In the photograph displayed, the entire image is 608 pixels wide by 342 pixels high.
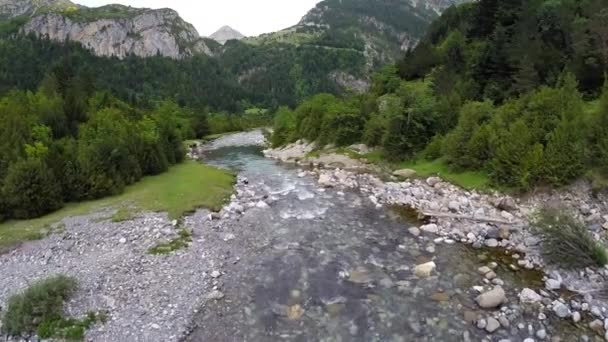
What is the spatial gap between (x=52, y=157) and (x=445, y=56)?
52045 millimetres

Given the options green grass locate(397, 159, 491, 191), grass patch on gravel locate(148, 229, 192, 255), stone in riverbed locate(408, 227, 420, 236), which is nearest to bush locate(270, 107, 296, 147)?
green grass locate(397, 159, 491, 191)

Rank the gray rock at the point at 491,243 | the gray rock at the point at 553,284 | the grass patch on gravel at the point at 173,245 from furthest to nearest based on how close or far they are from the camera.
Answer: the gray rock at the point at 491,243 < the grass patch on gravel at the point at 173,245 < the gray rock at the point at 553,284

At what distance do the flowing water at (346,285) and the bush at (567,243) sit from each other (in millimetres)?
1358

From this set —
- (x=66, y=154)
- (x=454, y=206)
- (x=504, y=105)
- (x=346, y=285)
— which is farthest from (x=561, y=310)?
(x=66, y=154)

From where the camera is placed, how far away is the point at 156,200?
2542 centimetres

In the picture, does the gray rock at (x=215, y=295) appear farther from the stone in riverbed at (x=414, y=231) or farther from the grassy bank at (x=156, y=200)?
the stone in riverbed at (x=414, y=231)

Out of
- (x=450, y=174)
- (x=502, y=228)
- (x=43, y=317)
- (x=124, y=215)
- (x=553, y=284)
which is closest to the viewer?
(x=43, y=317)

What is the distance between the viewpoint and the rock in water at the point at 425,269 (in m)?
15.3

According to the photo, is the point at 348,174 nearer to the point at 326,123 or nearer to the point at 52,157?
the point at 326,123

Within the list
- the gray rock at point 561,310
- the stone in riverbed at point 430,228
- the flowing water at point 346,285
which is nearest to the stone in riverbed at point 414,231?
the flowing water at point 346,285

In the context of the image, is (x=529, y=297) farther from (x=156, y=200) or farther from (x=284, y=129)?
(x=284, y=129)

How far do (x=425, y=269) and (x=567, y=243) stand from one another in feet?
17.7

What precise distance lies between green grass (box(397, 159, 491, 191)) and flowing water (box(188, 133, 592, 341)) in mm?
6387

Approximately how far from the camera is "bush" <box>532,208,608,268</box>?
46.8 feet
